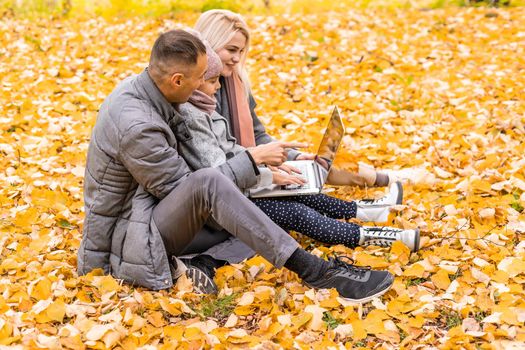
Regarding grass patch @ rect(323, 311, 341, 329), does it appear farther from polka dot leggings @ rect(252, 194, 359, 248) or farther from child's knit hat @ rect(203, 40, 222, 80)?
child's knit hat @ rect(203, 40, 222, 80)

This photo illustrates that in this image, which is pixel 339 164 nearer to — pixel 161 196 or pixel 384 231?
pixel 384 231

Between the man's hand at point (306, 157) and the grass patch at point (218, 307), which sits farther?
the man's hand at point (306, 157)

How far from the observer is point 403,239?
2877 mm

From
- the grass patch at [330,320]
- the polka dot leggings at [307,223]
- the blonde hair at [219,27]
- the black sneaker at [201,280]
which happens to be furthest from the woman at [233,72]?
the grass patch at [330,320]

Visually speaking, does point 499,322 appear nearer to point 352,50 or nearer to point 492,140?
point 492,140

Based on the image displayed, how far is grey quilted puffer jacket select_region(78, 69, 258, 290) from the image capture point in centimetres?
235

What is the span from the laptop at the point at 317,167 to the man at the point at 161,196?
1.18 ft

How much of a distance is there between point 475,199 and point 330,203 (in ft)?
2.75

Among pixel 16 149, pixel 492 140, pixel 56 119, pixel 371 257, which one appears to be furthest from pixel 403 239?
pixel 56 119

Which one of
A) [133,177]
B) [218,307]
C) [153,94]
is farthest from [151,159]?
[218,307]

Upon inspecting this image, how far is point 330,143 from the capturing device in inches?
125

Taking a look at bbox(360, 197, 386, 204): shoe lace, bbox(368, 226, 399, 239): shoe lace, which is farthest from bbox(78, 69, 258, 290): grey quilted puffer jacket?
bbox(360, 197, 386, 204): shoe lace

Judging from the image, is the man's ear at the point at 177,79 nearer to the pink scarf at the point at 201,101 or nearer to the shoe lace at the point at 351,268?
the pink scarf at the point at 201,101

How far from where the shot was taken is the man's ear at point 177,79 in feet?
7.84
